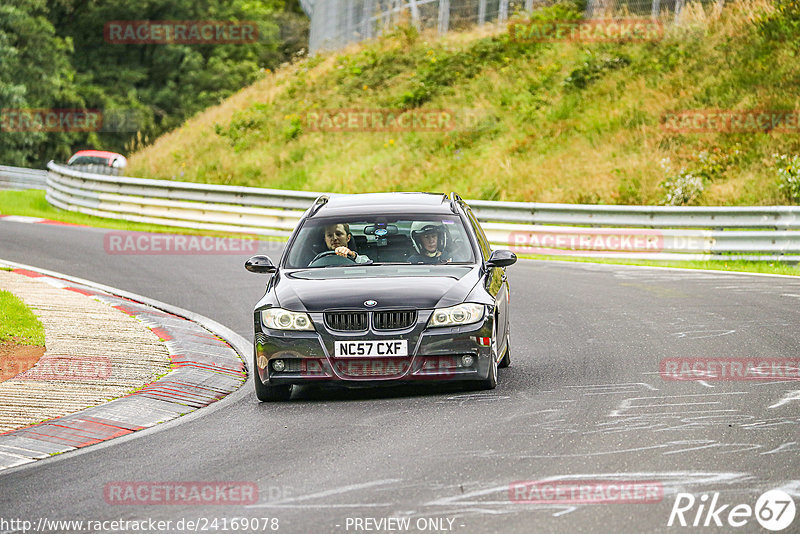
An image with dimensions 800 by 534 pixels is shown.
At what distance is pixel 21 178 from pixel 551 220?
98.6ft

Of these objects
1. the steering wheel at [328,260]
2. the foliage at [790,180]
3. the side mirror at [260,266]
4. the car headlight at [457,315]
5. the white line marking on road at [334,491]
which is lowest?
the white line marking on road at [334,491]

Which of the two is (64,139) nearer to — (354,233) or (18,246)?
(18,246)

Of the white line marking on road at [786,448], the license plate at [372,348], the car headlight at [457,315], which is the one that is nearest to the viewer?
the white line marking on road at [786,448]

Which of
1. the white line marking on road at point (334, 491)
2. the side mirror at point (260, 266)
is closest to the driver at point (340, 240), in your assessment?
the side mirror at point (260, 266)

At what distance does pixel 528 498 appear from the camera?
20.2 feet

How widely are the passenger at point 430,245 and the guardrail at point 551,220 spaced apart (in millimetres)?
Result: 10713

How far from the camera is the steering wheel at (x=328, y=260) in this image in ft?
33.4

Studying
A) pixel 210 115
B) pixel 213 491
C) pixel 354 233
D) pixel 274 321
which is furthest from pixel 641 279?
pixel 210 115

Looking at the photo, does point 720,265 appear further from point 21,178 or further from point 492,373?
point 21,178

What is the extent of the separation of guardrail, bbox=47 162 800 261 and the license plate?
12191 millimetres

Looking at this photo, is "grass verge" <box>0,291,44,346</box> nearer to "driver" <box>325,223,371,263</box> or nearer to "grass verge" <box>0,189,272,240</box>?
"driver" <box>325,223,371,263</box>

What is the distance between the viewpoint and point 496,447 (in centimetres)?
741

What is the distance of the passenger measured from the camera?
10.2 meters

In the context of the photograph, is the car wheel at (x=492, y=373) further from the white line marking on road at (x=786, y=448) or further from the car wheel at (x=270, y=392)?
the white line marking on road at (x=786, y=448)
